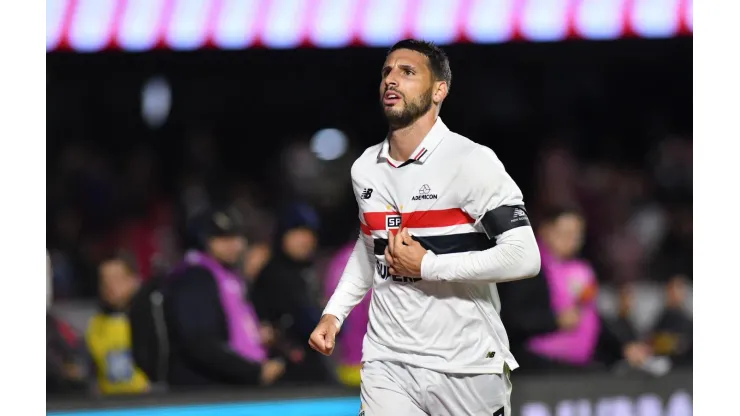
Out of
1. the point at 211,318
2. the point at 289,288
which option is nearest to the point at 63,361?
the point at 289,288

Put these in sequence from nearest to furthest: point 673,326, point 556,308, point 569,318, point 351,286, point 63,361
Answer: point 351,286 < point 556,308 < point 569,318 < point 63,361 < point 673,326

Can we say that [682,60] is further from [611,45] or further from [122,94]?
[122,94]

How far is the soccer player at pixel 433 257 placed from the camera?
14.9 ft

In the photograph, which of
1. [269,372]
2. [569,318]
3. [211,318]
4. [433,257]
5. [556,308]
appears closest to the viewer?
[433,257]

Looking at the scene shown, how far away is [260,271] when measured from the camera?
8094 mm

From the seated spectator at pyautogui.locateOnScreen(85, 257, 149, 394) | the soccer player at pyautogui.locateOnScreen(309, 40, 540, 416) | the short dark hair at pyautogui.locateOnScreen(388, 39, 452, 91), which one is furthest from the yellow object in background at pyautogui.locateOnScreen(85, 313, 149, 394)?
the short dark hair at pyautogui.locateOnScreen(388, 39, 452, 91)

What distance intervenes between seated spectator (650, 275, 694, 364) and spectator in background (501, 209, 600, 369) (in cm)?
197

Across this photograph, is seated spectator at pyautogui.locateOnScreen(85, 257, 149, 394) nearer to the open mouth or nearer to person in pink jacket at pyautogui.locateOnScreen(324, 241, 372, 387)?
person in pink jacket at pyautogui.locateOnScreen(324, 241, 372, 387)

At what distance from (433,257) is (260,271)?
3696mm

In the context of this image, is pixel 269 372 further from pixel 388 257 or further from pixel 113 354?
pixel 388 257

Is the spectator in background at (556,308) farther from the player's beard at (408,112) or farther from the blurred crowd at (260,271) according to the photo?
the player's beard at (408,112)

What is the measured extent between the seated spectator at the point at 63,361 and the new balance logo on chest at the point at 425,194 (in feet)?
13.6

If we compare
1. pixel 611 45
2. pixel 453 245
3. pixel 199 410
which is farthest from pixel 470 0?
pixel 453 245

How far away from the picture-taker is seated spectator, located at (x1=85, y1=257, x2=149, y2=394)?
7785 mm
